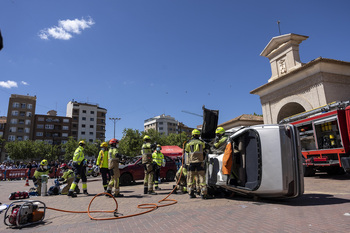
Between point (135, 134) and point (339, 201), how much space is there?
43.3 metres

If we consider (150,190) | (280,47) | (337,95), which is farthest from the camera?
(280,47)

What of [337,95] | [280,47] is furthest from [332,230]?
[280,47]

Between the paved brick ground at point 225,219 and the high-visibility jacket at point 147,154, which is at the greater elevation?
the high-visibility jacket at point 147,154

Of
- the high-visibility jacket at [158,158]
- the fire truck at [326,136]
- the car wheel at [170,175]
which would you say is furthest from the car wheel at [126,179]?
the fire truck at [326,136]

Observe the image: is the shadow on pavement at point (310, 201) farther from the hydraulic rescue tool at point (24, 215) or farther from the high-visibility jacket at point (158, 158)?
the hydraulic rescue tool at point (24, 215)

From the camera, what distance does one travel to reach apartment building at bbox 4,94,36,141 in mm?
67188

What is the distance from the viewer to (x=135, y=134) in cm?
4691

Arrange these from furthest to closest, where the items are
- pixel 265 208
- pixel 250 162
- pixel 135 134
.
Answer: pixel 135 134 < pixel 250 162 < pixel 265 208

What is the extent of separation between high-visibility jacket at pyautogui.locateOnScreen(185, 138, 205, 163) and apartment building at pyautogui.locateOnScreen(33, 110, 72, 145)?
245 feet

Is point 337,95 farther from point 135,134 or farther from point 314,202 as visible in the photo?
point 135,134

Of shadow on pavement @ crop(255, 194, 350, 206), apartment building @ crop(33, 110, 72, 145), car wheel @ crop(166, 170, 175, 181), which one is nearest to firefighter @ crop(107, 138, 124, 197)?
shadow on pavement @ crop(255, 194, 350, 206)

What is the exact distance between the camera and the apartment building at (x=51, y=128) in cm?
7125

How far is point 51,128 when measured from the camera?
72688 millimetres

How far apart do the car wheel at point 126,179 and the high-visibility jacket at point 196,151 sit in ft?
19.4
